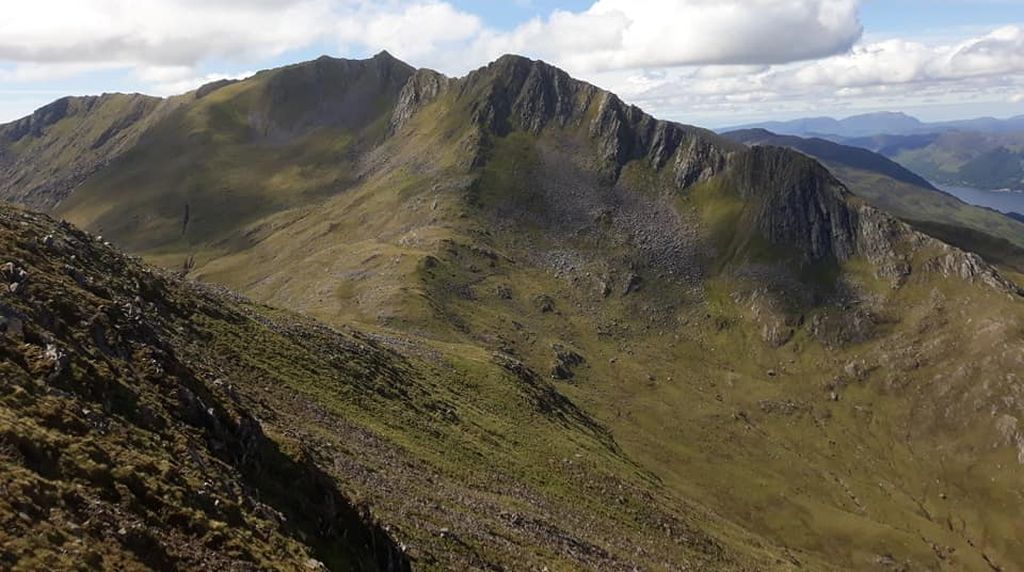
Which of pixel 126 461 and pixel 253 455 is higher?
pixel 126 461

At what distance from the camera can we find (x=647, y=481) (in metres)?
112

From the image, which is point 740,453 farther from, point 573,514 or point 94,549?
point 94,549

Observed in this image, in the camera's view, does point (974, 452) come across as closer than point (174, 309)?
No

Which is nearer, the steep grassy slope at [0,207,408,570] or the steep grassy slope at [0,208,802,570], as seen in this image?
the steep grassy slope at [0,207,408,570]

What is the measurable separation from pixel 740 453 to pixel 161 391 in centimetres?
17031

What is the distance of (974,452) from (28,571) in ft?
760

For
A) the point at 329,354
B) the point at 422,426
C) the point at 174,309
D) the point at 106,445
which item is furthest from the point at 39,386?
the point at 329,354

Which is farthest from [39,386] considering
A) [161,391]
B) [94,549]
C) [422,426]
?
[422,426]

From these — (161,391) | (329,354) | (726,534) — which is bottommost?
(726,534)

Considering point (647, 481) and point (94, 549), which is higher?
point (94, 549)

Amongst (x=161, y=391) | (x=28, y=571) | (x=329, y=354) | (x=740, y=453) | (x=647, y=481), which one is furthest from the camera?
(x=740, y=453)

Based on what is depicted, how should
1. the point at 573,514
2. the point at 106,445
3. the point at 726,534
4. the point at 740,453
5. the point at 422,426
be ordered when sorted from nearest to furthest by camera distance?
the point at 106,445 → the point at 573,514 → the point at 422,426 → the point at 726,534 → the point at 740,453

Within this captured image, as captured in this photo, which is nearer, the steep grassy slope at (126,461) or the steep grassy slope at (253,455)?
the steep grassy slope at (126,461)

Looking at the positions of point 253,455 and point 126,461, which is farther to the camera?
point 253,455
